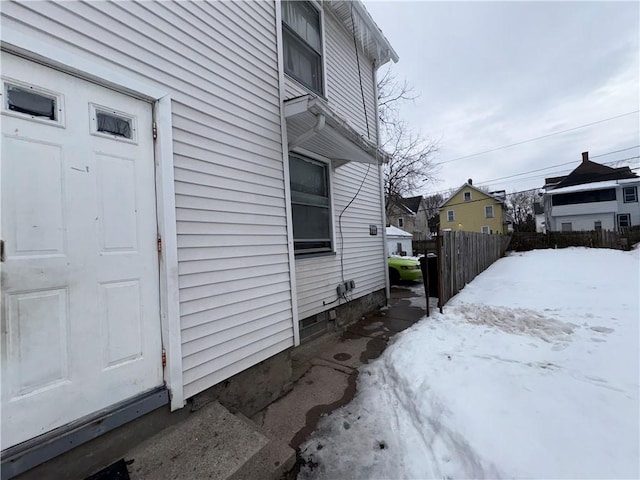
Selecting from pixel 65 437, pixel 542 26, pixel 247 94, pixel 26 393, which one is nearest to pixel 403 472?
pixel 65 437

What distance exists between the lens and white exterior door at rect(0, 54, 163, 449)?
1.37 metres

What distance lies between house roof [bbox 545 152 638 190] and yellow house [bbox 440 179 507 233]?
5.13 metres

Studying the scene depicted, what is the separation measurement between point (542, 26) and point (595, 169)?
88.8 ft

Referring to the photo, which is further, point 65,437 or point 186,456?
point 186,456

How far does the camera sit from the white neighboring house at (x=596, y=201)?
71.4ft

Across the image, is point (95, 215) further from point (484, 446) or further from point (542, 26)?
point (542, 26)

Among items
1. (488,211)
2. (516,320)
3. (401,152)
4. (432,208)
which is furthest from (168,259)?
(432,208)

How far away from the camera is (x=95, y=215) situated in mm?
1641

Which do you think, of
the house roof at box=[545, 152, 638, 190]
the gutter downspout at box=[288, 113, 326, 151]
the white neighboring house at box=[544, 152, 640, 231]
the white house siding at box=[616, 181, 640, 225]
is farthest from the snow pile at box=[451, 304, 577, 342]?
the house roof at box=[545, 152, 638, 190]

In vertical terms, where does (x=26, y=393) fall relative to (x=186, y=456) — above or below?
above

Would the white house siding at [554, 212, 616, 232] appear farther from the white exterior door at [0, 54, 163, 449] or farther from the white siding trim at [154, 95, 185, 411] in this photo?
the white exterior door at [0, 54, 163, 449]

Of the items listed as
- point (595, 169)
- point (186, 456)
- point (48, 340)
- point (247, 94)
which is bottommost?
point (186, 456)

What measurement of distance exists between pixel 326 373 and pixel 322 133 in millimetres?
3239

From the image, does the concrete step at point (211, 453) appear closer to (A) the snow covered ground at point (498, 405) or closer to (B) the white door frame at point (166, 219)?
(B) the white door frame at point (166, 219)
